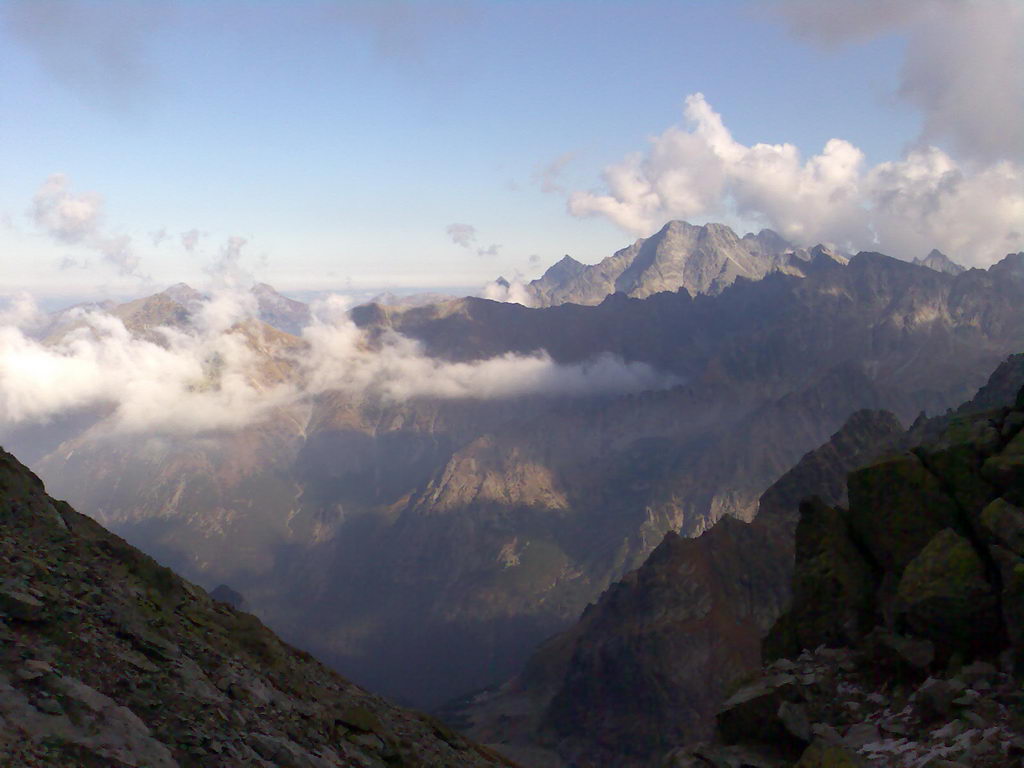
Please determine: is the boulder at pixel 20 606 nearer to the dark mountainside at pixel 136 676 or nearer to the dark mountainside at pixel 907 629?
the dark mountainside at pixel 136 676

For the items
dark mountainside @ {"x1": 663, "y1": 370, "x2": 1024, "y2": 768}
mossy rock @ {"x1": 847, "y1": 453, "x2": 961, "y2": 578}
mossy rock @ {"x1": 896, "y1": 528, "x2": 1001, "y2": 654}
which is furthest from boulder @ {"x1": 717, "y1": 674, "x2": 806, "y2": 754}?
mossy rock @ {"x1": 847, "y1": 453, "x2": 961, "y2": 578}

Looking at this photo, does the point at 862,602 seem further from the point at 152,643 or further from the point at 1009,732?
the point at 152,643

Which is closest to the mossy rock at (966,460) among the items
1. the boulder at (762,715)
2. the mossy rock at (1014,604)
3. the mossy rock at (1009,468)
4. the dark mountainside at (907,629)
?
the dark mountainside at (907,629)

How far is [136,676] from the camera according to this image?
70.1ft

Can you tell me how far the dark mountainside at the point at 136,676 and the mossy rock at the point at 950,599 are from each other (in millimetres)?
24433

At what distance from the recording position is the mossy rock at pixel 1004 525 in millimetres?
27620

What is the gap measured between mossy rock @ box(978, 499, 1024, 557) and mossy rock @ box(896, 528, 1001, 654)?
124 cm

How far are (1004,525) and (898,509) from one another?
7823 mm

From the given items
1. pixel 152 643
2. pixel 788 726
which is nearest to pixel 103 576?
pixel 152 643

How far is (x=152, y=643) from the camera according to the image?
24.7 m

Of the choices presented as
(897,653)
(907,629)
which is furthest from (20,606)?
(907,629)

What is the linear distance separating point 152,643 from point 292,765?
7.57 m

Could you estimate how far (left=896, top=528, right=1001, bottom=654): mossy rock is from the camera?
27422 mm

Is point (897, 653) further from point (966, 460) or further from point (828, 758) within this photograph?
point (966, 460)
